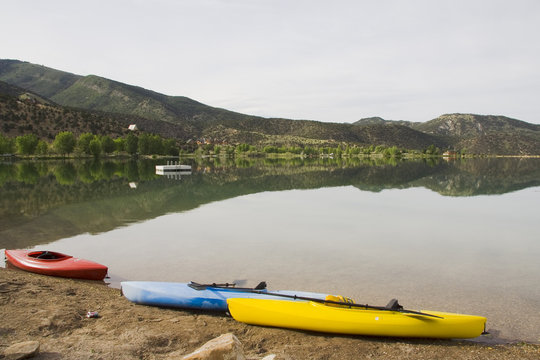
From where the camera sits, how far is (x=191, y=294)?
37.0 ft

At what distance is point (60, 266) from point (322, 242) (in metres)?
12.0

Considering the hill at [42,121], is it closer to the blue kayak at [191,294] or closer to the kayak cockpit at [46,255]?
the kayak cockpit at [46,255]

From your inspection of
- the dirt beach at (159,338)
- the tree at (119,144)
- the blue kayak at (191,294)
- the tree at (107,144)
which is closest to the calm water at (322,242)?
the dirt beach at (159,338)

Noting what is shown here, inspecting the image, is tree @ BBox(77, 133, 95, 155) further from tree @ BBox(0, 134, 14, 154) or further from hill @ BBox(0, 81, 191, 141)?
hill @ BBox(0, 81, 191, 141)

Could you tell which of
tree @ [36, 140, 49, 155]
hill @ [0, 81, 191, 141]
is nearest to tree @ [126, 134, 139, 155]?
hill @ [0, 81, 191, 141]

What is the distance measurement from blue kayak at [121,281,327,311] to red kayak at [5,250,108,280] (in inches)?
109

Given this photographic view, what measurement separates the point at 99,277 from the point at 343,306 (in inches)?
350

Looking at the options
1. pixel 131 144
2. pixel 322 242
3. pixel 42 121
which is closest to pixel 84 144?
pixel 131 144

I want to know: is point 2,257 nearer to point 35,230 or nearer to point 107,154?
point 35,230

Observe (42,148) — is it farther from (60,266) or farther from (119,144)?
(60,266)

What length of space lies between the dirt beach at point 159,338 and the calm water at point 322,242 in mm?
2387

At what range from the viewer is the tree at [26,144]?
10669cm

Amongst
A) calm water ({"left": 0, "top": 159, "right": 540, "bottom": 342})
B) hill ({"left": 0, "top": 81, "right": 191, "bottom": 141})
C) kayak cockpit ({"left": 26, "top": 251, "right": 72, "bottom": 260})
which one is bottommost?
calm water ({"left": 0, "top": 159, "right": 540, "bottom": 342})

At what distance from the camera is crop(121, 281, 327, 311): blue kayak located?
10.9 meters
